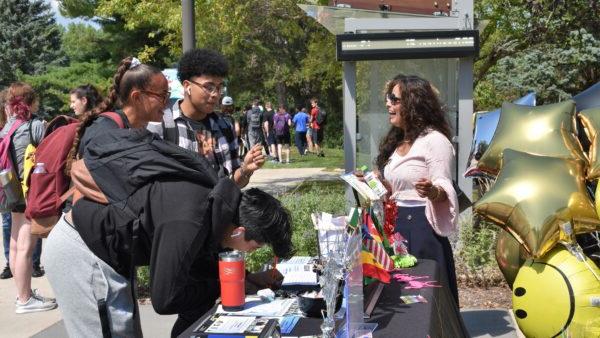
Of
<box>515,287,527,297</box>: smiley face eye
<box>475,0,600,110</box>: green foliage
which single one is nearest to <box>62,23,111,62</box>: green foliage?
<box>475,0,600,110</box>: green foliage

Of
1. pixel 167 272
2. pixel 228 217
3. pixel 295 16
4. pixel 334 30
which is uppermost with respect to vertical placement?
pixel 295 16

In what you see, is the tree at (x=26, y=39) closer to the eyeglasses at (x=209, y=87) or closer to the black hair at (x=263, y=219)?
the eyeglasses at (x=209, y=87)


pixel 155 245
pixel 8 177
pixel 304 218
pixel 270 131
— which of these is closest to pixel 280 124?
pixel 270 131

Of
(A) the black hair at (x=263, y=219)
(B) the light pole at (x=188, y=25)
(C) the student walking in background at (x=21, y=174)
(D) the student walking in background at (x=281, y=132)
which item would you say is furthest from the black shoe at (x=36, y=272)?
(D) the student walking in background at (x=281, y=132)

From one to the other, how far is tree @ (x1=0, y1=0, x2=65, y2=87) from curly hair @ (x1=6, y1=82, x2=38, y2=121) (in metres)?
33.1

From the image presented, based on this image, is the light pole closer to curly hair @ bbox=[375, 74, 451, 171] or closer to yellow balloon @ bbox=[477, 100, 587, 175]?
curly hair @ bbox=[375, 74, 451, 171]

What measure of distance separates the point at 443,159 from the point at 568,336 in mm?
1201

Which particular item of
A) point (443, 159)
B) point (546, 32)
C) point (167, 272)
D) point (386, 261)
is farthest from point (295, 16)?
point (167, 272)

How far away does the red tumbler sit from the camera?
2.33 metres

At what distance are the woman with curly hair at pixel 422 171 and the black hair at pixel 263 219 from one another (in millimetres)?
1459

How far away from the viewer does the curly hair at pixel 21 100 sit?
564cm

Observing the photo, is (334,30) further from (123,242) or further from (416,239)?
(123,242)

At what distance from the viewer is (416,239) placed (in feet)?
12.4

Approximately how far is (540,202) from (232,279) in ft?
6.75
